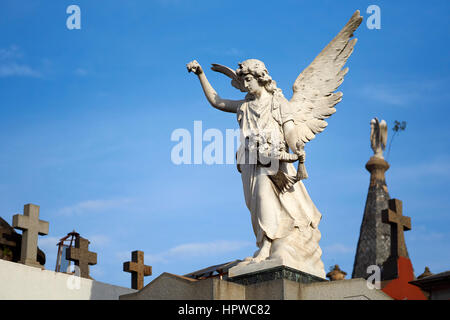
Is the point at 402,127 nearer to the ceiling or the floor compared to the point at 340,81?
nearer to the ceiling

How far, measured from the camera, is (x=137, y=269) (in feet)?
44.6

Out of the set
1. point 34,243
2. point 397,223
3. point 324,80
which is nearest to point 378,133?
point 397,223

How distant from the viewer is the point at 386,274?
59.1 feet

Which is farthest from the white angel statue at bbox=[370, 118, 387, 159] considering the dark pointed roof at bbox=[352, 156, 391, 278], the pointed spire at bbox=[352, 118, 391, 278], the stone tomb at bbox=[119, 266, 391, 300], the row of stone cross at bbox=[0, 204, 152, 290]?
the stone tomb at bbox=[119, 266, 391, 300]

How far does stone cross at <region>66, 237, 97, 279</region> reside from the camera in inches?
510

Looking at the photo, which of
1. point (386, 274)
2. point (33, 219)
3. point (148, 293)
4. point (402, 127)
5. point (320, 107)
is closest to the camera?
point (148, 293)

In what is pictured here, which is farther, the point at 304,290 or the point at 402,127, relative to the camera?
the point at 402,127

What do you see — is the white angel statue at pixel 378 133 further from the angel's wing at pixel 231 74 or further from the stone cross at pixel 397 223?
the angel's wing at pixel 231 74

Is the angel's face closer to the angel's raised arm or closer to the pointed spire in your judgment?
the angel's raised arm

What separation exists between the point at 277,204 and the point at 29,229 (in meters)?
4.75

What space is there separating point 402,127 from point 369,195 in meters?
5.37
